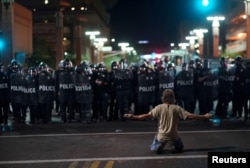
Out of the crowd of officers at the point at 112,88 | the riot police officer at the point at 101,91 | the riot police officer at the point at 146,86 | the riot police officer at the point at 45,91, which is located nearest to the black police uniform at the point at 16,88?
the crowd of officers at the point at 112,88

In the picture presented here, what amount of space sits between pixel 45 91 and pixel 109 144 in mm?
4710

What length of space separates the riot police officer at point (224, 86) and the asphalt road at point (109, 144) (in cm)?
103

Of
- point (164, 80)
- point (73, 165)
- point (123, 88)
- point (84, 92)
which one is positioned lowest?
point (73, 165)

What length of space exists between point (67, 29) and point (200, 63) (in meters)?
49.1

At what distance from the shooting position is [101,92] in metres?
16.3

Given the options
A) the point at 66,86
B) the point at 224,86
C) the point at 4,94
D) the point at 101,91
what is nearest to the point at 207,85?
the point at 224,86

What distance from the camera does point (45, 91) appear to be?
52.2 feet

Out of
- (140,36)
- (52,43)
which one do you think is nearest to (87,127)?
(52,43)

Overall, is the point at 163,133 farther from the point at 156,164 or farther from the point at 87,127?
the point at 87,127

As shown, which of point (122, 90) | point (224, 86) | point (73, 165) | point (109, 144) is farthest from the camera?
point (224, 86)

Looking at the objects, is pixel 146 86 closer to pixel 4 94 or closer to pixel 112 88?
pixel 112 88

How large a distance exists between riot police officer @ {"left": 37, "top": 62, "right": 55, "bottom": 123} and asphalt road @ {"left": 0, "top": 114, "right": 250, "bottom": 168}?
1.57 feet

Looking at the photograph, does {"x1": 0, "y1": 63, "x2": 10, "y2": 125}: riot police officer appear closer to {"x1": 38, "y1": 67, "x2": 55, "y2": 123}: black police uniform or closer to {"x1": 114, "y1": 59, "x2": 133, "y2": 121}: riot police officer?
{"x1": 38, "y1": 67, "x2": 55, "y2": 123}: black police uniform

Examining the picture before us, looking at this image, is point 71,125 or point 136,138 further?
point 71,125
